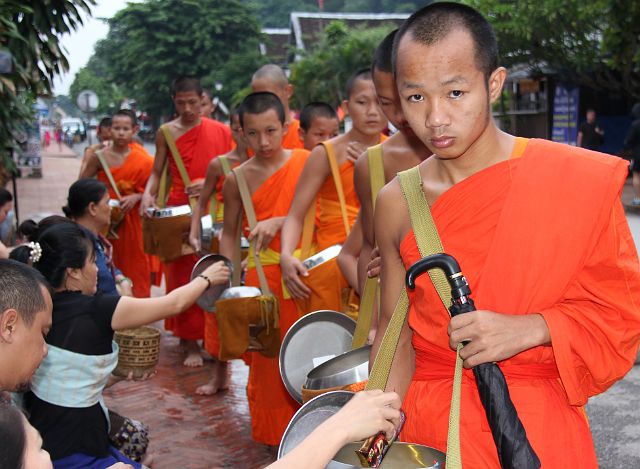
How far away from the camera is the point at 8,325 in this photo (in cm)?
246

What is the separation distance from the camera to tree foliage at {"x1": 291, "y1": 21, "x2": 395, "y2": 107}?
2927 centimetres

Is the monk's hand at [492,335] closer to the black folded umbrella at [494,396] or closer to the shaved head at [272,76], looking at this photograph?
the black folded umbrella at [494,396]

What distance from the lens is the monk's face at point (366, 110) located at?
4.75 metres

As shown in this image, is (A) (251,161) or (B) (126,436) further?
(A) (251,161)

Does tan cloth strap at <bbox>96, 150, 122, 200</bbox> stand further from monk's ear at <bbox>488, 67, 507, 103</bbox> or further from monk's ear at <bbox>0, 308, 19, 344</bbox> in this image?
monk's ear at <bbox>488, 67, 507, 103</bbox>

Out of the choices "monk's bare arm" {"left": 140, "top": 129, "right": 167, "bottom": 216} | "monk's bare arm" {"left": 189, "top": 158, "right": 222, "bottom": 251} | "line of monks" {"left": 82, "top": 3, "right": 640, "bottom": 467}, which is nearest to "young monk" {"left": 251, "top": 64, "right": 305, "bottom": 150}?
"monk's bare arm" {"left": 189, "top": 158, "right": 222, "bottom": 251}

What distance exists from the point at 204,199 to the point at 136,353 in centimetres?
274

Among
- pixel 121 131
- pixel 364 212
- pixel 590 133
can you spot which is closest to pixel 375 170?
pixel 364 212

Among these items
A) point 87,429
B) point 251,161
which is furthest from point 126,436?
point 251,161

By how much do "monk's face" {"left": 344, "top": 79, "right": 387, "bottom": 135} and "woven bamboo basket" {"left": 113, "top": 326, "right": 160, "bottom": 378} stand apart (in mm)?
1654

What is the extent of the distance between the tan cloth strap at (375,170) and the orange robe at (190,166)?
388 centimetres

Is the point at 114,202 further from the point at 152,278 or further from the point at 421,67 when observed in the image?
the point at 421,67

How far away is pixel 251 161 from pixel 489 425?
145 inches

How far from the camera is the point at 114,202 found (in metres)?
8.05
